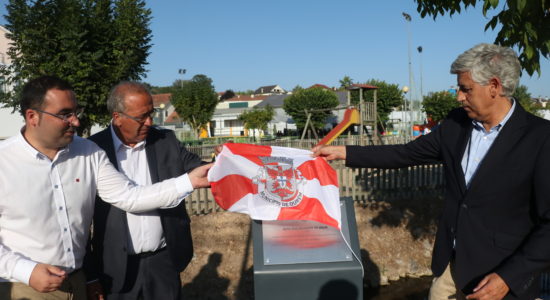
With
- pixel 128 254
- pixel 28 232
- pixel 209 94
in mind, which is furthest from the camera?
pixel 209 94

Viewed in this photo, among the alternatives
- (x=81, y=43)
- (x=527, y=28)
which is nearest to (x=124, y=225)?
(x=527, y=28)

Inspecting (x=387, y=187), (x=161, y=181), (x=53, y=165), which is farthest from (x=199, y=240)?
(x=53, y=165)

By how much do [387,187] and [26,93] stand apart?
371 inches

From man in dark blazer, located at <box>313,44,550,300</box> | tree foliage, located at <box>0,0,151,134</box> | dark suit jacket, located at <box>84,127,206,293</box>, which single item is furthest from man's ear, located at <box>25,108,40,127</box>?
tree foliage, located at <box>0,0,151,134</box>

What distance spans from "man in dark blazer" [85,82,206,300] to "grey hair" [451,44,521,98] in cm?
206

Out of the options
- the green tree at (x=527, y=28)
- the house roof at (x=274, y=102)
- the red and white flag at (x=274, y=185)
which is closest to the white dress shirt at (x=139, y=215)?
the red and white flag at (x=274, y=185)

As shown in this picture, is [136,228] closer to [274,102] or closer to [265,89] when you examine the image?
[274,102]

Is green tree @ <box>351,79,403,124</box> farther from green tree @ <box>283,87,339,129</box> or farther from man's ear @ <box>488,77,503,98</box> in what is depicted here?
man's ear @ <box>488,77,503,98</box>

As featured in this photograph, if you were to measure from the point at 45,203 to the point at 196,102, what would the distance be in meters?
46.9

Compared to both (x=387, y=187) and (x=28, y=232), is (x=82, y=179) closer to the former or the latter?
(x=28, y=232)

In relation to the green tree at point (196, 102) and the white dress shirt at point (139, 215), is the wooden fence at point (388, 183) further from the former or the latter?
the green tree at point (196, 102)

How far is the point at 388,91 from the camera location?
45.7m

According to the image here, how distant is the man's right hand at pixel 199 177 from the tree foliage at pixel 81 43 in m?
13.0

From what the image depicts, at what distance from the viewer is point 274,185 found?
3.00 m
